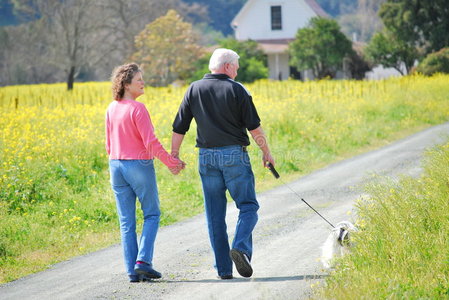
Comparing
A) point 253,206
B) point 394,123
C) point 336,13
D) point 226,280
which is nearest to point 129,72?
point 253,206

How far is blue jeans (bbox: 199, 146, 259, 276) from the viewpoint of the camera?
20.5ft

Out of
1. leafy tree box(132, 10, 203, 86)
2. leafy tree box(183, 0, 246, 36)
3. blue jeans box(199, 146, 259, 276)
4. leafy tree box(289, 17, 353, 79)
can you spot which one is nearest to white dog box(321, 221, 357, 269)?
blue jeans box(199, 146, 259, 276)

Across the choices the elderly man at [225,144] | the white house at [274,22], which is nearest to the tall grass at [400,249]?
the elderly man at [225,144]

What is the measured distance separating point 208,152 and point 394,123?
15049 mm

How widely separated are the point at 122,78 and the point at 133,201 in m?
1.12

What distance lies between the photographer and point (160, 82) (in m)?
43.5

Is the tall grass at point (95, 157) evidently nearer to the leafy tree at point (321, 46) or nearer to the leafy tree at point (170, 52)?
the leafy tree at point (321, 46)

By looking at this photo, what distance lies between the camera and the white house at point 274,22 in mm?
48969

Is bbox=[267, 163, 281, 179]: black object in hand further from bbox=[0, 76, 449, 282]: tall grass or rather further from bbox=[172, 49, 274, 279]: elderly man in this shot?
bbox=[0, 76, 449, 282]: tall grass

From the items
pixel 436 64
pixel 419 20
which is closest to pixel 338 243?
pixel 436 64

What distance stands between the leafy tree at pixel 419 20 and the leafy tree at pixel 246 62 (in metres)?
7.73

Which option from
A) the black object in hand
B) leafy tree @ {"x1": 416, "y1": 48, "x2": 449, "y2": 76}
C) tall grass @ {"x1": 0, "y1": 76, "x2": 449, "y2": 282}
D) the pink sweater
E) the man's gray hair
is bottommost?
leafy tree @ {"x1": 416, "y1": 48, "x2": 449, "y2": 76}

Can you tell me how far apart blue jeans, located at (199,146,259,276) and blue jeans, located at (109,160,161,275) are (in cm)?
49

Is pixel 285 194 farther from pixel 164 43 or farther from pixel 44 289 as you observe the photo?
pixel 164 43
